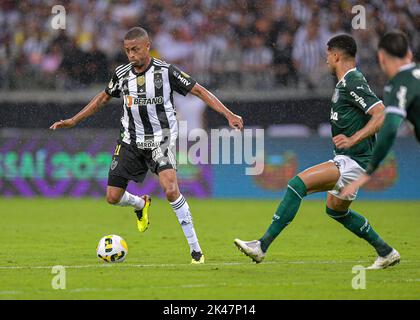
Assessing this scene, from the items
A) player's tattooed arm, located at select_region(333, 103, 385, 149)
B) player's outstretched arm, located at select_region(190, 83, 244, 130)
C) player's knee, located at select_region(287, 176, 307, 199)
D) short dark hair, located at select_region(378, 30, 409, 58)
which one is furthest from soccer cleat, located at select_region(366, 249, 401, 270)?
short dark hair, located at select_region(378, 30, 409, 58)

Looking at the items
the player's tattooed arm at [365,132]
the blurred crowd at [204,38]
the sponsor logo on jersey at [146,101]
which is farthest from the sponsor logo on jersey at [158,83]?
the blurred crowd at [204,38]

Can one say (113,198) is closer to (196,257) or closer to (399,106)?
(196,257)

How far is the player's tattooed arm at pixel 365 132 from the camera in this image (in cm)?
826

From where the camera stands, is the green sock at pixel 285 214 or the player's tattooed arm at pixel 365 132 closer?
the player's tattooed arm at pixel 365 132

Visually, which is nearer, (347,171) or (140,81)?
(347,171)

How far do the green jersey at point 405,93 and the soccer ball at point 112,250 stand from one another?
362 cm

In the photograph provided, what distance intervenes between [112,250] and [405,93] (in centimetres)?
381

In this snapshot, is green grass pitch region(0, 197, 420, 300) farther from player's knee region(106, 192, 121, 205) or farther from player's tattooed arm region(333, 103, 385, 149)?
player's tattooed arm region(333, 103, 385, 149)

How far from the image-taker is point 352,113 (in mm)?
8852

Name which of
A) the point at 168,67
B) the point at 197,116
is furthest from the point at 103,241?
the point at 197,116

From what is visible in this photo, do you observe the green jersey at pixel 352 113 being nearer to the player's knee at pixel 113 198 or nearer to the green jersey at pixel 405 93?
the green jersey at pixel 405 93

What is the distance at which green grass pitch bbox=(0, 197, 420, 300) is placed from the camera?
7332 mm

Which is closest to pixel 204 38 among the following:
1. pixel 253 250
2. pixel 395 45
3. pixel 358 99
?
pixel 358 99

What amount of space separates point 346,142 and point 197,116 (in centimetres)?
1131
